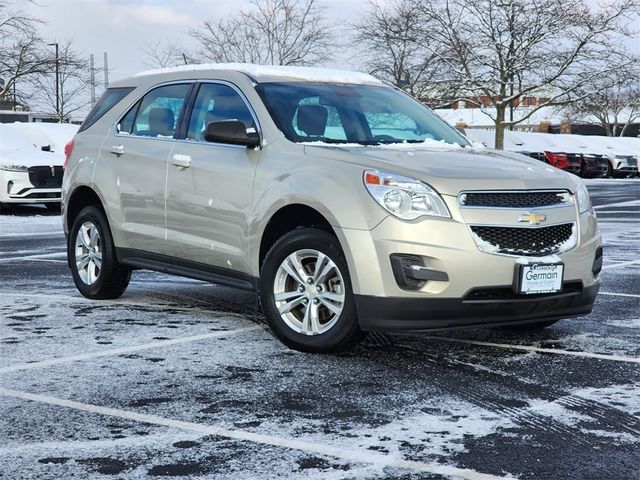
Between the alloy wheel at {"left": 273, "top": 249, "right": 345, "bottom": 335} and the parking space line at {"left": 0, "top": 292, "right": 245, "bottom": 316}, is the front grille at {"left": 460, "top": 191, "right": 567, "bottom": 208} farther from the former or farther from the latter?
the parking space line at {"left": 0, "top": 292, "right": 245, "bottom": 316}

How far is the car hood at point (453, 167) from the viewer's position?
5.62 m

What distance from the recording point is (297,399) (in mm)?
4910

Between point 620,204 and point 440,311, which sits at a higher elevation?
point 440,311

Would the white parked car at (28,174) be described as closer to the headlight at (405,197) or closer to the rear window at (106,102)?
the rear window at (106,102)

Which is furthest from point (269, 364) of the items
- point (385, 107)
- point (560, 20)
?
point (560, 20)

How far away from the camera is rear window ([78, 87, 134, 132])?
26.6ft

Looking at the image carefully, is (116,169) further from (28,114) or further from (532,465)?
(28,114)

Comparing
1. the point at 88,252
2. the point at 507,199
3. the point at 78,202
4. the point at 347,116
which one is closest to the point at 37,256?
the point at 78,202

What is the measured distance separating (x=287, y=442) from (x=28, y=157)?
14972 millimetres

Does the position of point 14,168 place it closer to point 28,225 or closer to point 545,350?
point 28,225

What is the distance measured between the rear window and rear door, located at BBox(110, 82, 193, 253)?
0.29 meters

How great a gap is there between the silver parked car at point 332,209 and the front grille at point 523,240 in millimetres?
11

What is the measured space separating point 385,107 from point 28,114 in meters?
57.0

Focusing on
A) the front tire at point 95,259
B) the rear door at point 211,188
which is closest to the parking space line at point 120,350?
the rear door at point 211,188
